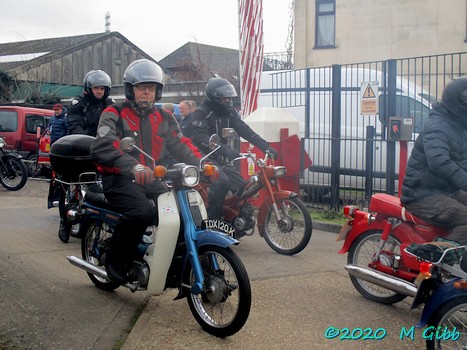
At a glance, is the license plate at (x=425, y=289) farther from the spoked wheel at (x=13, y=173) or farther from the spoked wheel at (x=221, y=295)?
the spoked wheel at (x=13, y=173)

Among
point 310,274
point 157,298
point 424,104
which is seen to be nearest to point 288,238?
point 310,274

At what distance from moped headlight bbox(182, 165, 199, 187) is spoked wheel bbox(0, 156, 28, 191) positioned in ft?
30.2

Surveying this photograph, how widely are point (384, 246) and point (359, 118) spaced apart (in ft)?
16.4

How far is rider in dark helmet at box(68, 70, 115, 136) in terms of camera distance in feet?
23.8

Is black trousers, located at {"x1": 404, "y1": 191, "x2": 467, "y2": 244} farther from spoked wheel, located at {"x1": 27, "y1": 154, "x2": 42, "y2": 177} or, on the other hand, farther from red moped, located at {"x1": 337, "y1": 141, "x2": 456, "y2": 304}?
spoked wheel, located at {"x1": 27, "y1": 154, "x2": 42, "y2": 177}

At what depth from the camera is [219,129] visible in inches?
287

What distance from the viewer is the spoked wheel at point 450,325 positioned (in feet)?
11.5

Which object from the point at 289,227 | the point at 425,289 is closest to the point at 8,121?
the point at 289,227

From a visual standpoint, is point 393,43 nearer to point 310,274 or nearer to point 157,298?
point 310,274

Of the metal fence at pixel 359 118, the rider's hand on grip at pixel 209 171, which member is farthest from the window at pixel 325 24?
the rider's hand on grip at pixel 209 171

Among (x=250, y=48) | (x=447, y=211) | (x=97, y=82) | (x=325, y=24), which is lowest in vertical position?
(x=447, y=211)

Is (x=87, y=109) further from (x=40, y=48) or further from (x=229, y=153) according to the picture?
(x=40, y=48)

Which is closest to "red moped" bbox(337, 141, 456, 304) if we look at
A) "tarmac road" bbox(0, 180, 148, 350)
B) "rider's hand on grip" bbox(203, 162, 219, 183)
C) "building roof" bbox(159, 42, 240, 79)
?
"rider's hand on grip" bbox(203, 162, 219, 183)

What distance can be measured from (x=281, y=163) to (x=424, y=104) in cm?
232
